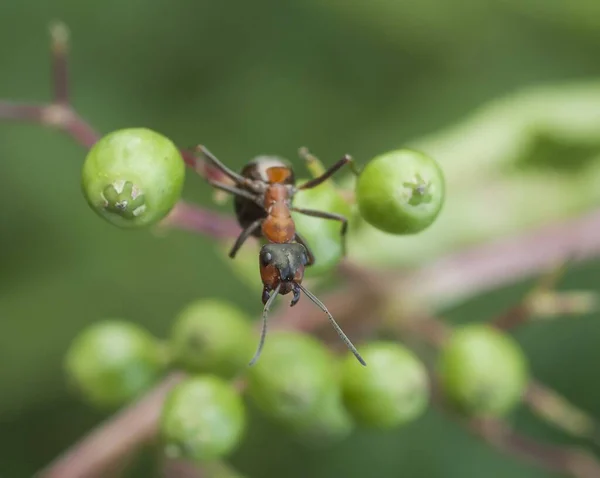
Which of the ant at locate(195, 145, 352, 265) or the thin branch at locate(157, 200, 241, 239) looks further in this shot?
the thin branch at locate(157, 200, 241, 239)

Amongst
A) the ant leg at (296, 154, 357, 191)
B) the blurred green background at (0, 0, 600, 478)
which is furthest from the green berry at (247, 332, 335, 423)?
the blurred green background at (0, 0, 600, 478)

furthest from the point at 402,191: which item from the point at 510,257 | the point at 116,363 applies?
the point at 510,257

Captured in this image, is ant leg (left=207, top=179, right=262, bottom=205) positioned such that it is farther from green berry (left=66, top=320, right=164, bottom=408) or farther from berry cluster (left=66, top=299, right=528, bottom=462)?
green berry (left=66, top=320, right=164, bottom=408)

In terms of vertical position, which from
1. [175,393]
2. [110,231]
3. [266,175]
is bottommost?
[110,231]

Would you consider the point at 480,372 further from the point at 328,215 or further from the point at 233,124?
the point at 233,124

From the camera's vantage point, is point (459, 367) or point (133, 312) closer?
point (459, 367)

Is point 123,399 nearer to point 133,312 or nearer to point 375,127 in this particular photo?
point 133,312

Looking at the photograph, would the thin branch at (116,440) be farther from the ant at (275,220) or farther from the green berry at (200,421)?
the ant at (275,220)

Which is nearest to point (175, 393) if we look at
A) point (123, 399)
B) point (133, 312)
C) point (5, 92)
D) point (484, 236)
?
point (123, 399)
